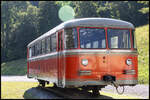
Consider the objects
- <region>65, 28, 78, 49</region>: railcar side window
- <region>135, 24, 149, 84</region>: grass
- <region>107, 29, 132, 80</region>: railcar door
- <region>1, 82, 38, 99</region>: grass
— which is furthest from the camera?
<region>135, 24, 149, 84</region>: grass

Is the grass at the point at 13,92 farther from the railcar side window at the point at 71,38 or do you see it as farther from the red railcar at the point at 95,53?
the railcar side window at the point at 71,38

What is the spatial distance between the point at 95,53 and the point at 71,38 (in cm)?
110

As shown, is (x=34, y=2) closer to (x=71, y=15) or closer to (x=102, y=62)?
(x=71, y=15)

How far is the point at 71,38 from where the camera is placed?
11.4 metres

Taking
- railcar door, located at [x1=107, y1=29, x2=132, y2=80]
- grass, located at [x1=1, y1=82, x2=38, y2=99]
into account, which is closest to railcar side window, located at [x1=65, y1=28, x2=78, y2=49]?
railcar door, located at [x1=107, y1=29, x2=132, y2=80]

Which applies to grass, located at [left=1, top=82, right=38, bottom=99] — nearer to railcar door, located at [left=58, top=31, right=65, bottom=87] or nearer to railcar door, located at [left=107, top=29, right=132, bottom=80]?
railcar door, located at [left=58, top=31, right=65, bottom=87]

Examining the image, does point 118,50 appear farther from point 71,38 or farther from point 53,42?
point 53,42

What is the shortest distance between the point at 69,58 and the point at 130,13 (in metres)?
49.7

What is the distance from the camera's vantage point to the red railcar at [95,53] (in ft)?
36.5

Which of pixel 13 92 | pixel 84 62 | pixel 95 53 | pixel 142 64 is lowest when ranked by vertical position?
pixel 13 92

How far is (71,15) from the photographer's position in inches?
2768

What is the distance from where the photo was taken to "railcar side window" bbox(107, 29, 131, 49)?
1178cm

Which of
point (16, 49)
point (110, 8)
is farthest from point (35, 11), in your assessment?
point (110, 8)

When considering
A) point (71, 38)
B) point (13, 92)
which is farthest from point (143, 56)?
point (71, 38)
